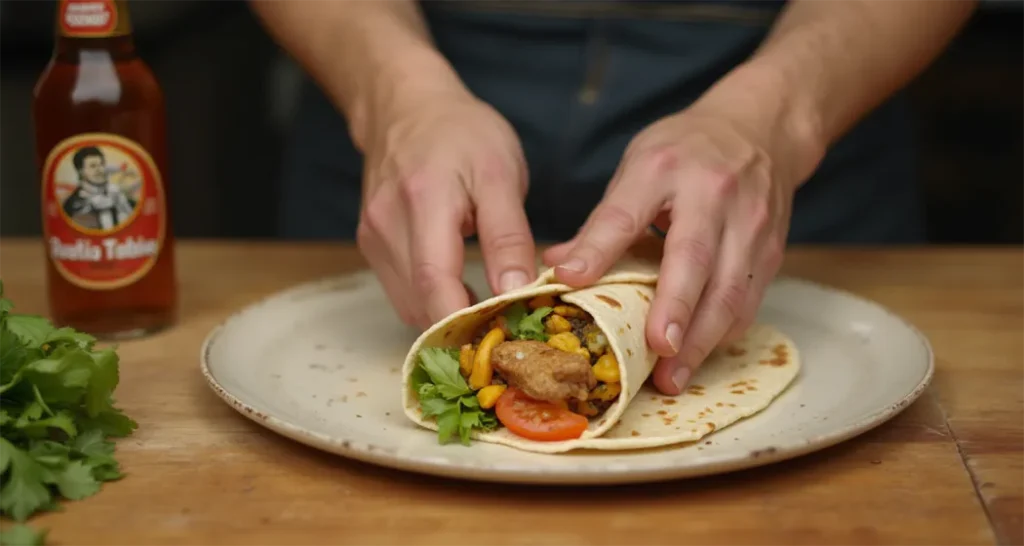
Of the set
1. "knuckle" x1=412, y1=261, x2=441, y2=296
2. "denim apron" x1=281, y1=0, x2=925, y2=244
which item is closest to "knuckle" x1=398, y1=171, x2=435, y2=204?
"knuckle" x1=412, y1=261, x2=441, y2=296

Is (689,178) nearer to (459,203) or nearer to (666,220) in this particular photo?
(666,220)

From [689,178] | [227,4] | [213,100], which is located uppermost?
[689,178]

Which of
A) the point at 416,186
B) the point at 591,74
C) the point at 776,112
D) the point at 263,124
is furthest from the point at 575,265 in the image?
the point at 263,124

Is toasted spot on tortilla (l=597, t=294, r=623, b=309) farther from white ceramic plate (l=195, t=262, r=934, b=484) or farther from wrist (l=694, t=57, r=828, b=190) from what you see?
wrist (l=694, t=57, r=828, b=190)

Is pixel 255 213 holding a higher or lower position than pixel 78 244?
lower

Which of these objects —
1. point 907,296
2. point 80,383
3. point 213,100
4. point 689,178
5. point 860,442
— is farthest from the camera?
point 213,100

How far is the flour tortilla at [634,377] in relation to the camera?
1653mm

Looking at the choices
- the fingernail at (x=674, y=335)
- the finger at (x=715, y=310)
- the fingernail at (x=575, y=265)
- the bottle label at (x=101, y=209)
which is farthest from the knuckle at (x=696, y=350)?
the bottle label at (x=101, y=209)

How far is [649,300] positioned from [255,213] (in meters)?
3.54

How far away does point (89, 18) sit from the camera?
196cm

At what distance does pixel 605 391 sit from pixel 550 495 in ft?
0.91

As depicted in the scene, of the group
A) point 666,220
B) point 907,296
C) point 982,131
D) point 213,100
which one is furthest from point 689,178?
point 982,131

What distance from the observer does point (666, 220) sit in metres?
1.87

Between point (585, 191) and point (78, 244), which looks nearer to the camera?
point (78, 244)
